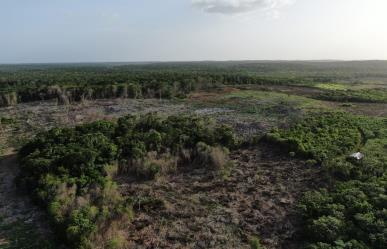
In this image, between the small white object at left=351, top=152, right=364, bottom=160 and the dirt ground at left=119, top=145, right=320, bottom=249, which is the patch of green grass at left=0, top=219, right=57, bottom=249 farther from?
the small white object at left=351, top=152, right=364, bottom=160

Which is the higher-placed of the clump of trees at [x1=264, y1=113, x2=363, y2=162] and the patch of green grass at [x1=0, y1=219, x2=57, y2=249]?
the clump of trees at [x1=264, y1=113, x2=363, y2=162]

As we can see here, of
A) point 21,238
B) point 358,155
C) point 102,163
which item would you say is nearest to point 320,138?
point 358,155

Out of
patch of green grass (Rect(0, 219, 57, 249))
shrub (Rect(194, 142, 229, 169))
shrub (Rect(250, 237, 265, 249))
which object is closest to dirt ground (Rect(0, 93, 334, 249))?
shrub (Rect(250, 237, 265, 249))

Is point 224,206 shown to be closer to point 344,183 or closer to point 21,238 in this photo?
point 344,183

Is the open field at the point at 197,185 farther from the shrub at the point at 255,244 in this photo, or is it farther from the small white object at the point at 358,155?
the small white object at the point at 358,155

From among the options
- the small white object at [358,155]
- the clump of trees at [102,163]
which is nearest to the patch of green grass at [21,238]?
the clump of trees at [102,163]

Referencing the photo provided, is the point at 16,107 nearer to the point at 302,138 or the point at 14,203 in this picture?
the point at 14,203
